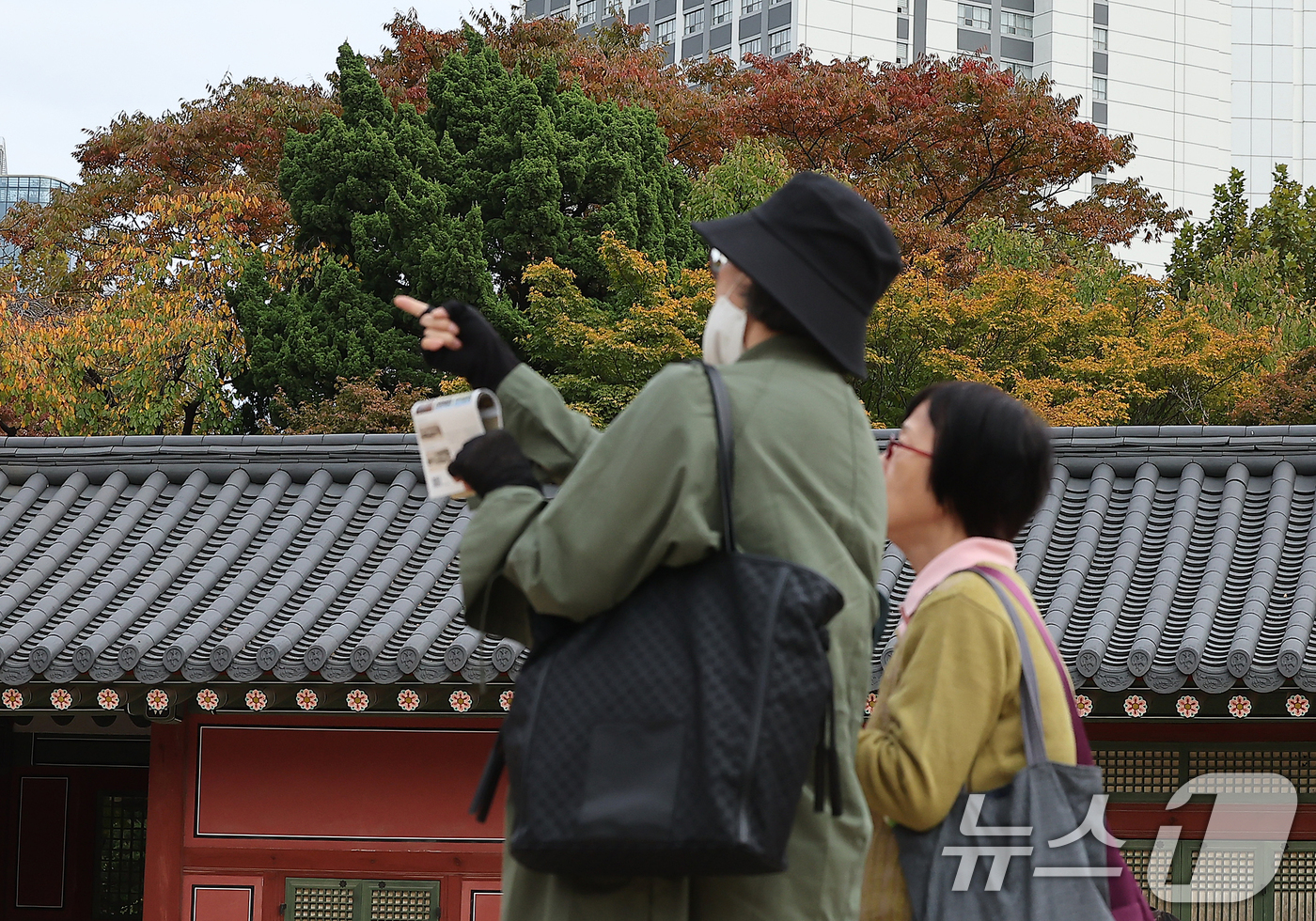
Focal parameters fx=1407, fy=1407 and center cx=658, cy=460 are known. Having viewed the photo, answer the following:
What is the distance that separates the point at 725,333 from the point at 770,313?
0.10 m

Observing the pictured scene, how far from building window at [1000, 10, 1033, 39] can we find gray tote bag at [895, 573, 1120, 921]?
42550 millimetres

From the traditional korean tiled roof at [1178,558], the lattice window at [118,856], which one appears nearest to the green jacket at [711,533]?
the traditional korean tiled roof at [1178,558]

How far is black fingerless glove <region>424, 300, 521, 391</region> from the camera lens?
207 centimetres

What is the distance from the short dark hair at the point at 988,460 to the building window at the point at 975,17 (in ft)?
138

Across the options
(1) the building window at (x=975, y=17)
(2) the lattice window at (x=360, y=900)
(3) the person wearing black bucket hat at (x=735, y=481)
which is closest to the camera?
(3) the person wearing black bucket hat at (x=735, y=481)

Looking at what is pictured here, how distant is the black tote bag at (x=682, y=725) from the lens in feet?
5.40

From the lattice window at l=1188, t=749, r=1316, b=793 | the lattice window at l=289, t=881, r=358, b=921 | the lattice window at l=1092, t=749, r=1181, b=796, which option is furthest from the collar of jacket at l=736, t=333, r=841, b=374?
the lattice window at l=289, t=881, r=358, b=921

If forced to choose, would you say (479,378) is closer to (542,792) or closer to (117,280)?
(542,792)

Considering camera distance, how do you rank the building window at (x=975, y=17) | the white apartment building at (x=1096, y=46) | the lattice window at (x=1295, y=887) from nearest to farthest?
the lattice window at (x=1295, y=887), the white apartment building at (x=1096, y=46), the building window at (x=975, y=17)

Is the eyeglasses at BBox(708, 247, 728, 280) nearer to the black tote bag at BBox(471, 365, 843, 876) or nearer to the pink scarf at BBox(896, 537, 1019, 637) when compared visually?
the black tote bag at BBox(471, 365, 843, 876)

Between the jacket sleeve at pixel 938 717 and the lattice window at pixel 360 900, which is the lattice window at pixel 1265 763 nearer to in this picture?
the lattice window at pixel 360 900

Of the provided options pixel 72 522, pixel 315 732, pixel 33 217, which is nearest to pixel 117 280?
pixel 33 217

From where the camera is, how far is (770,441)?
184cm

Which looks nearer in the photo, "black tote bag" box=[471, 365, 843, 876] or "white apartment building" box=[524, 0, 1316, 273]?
"black tote bag" box=[471, 365, 843, 876]
